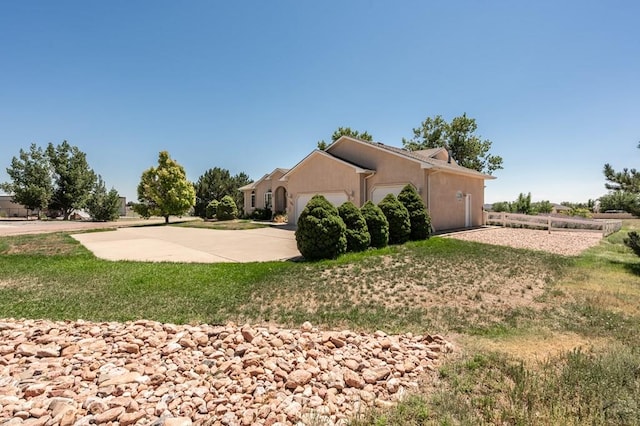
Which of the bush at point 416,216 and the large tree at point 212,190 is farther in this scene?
the large tree at point 212,190

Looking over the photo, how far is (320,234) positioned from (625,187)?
1008cm

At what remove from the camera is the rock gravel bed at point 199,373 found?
2.77 metres

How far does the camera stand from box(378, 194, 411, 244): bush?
12.8m

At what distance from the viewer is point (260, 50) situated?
14297 mm

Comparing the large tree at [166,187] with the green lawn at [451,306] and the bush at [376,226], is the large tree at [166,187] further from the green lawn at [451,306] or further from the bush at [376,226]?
the bush at [376,226]

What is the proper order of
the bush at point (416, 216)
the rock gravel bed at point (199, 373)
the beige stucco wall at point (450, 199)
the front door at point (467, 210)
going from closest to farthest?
the rock gravel bed at point (199, 373), the bush at point (416, 216), the beige stucco wall at point (450, 199), the front door at point (467, 210)

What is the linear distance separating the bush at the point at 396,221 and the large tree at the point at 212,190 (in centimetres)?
2713

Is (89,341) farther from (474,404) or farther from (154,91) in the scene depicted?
(154,91)

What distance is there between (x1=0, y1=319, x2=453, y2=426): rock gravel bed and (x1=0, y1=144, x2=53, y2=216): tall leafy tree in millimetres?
42926

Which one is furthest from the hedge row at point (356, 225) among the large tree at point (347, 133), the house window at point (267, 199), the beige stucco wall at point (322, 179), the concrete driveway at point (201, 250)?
the large tree at point (347, 133)

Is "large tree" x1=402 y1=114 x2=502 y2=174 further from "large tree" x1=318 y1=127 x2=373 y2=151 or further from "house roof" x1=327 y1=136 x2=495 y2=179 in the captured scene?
"house roof" x1=327 y1=136 x2=495 y2=179

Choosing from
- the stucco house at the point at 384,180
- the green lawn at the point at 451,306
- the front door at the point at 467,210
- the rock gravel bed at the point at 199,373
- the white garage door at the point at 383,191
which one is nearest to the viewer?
the rock gravel bed at the point at 199,373

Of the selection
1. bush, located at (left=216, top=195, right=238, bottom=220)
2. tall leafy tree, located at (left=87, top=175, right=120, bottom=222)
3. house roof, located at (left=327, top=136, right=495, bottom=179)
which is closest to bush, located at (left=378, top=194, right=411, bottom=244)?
house roof, located at (left=327, top=136, right=495, bottom=179)

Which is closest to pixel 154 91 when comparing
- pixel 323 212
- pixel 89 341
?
pixel 323 212
